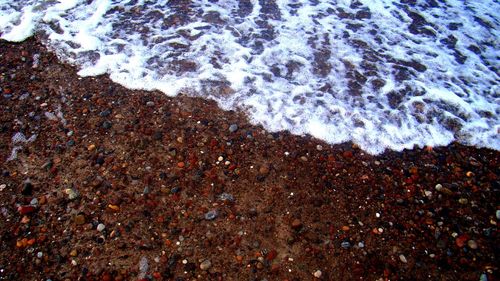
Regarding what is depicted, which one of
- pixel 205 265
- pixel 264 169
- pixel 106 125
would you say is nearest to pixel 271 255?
pixel 205 265

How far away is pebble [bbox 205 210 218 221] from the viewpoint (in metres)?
3.70

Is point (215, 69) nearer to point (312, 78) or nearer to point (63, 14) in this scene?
point (312, 78)

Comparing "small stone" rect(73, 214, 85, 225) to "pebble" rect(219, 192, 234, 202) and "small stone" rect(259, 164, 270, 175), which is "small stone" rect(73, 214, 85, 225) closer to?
"pebble" rect(219, 192, 234, 202)

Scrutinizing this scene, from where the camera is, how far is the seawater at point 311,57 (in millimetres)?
4914

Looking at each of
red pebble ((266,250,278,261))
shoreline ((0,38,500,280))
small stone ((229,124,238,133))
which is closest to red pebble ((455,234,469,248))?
shoreline ((0,38,500,280))

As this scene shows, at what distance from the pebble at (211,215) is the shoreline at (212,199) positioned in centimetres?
1

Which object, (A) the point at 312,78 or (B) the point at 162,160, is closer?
(B) the point at 162,160

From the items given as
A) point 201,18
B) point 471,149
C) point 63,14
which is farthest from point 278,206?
point 63,14

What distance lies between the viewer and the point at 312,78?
546 cm

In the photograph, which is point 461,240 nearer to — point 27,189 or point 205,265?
point 205,265

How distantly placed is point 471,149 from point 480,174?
461mm

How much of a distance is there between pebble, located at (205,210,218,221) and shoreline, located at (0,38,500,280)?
0.04ft

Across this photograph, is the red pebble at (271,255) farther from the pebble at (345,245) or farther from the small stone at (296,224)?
the pebble at (345,245)

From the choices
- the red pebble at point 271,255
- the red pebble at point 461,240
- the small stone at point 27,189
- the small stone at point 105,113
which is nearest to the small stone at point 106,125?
the small stone at point 105,113
